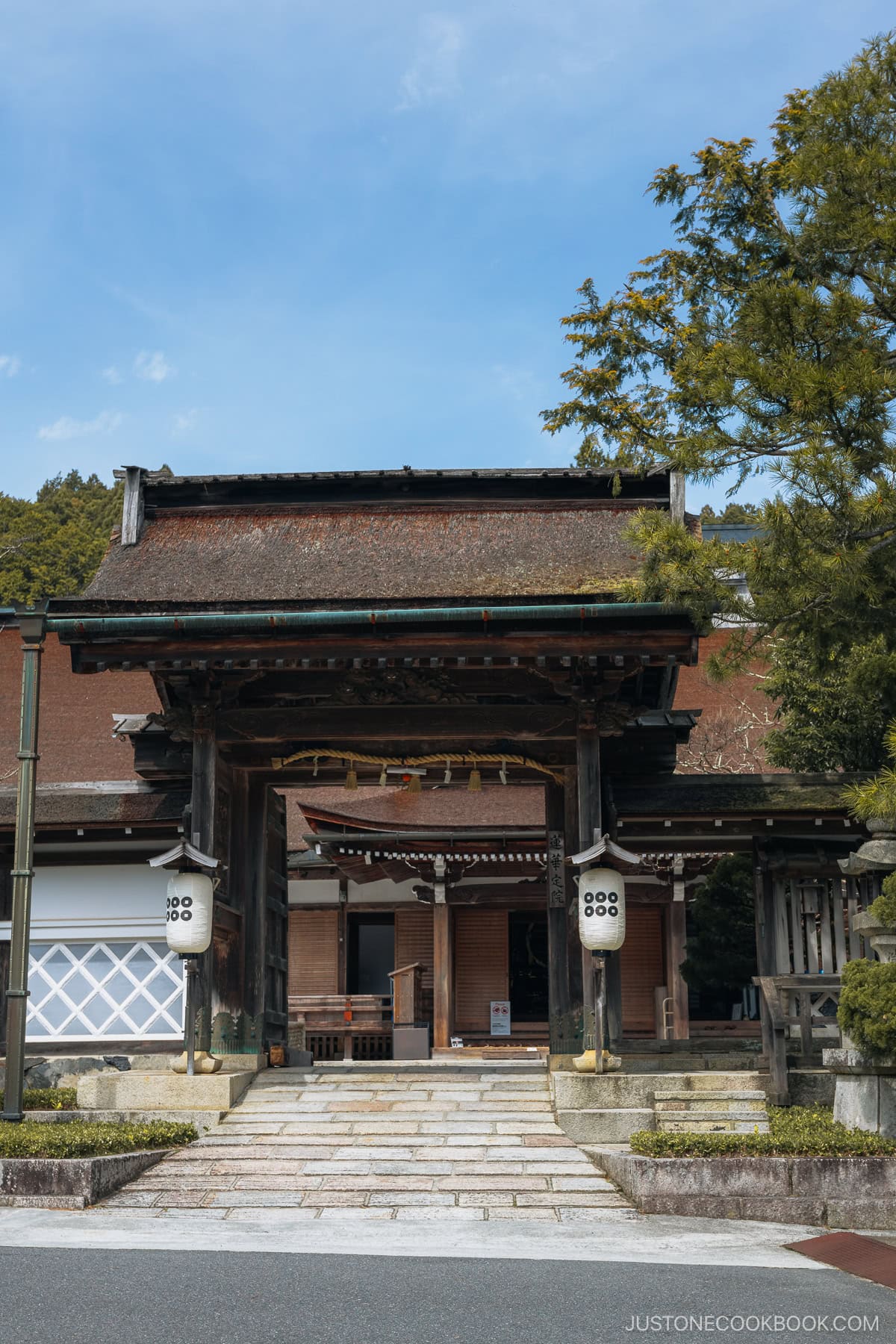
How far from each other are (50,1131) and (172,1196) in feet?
3.89

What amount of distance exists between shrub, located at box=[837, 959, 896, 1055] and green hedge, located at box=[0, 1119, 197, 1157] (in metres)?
5.39

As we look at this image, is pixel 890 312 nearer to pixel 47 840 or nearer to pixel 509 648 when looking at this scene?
pixel 509 648

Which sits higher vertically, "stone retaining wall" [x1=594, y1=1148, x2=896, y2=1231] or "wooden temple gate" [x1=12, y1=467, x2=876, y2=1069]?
"wooden temple gate" [x1=12, y1=467, x2=876, y2=1069]

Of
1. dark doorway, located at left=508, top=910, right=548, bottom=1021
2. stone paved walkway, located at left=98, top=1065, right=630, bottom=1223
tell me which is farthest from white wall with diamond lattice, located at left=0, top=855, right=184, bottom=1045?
dark doorway, located at left=508, top=910, right=548, bottom=1021

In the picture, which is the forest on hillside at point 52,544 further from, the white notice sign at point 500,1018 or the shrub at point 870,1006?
the shrub at point 870,1006

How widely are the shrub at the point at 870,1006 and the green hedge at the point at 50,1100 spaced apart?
684 cm

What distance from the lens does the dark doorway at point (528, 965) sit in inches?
931

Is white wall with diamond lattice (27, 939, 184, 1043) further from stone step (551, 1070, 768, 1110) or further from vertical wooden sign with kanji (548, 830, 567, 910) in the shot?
stone step (551, 1070, 768, 1110)

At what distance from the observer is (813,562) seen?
10.1 meters

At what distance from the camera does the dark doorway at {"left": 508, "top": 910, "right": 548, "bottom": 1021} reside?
23.7m

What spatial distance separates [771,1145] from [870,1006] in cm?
126

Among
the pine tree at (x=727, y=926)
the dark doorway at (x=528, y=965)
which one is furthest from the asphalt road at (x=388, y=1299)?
the dark doorway at (x=528, y=965)

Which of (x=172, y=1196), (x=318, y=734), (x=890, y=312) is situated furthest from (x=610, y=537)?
(x=172, y=1196)

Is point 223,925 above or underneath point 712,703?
underneath
